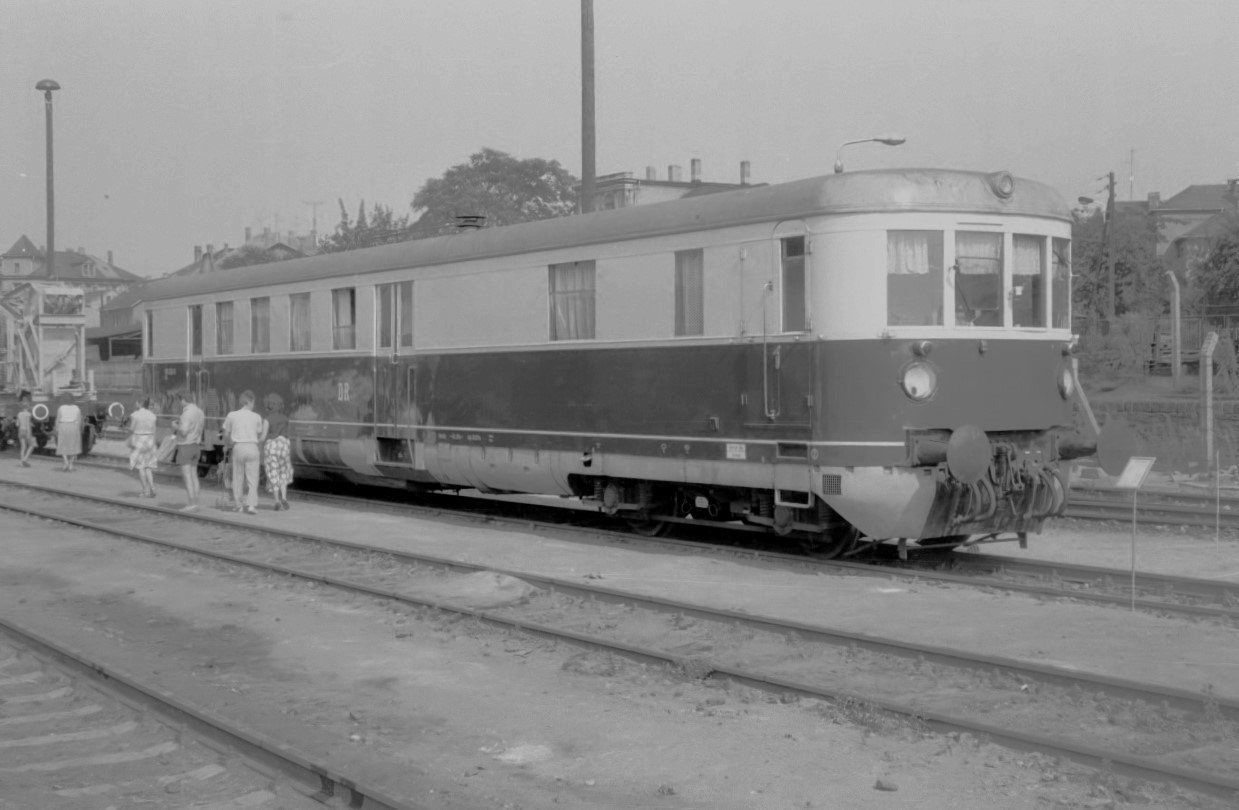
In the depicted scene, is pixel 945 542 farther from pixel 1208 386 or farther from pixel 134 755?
pixel 134 755

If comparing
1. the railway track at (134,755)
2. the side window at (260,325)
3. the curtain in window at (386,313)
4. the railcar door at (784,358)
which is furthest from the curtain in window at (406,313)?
the railway track at (134,755)

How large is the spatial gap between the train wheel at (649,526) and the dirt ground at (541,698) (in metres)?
1.36

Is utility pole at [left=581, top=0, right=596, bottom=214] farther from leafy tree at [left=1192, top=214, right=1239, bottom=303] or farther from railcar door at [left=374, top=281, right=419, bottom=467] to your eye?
leafy tree at [left=1192, top=214, right=1239, bottom=303]

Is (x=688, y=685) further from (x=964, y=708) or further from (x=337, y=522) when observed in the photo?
(x=337, y=522)

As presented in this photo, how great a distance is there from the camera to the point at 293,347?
19250mm

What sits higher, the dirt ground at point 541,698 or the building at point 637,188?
the building at point 637,188

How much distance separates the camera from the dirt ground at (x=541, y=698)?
614cm

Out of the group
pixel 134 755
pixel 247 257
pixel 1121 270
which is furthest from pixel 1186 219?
pixel 134 755

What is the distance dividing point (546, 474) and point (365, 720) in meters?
7.49

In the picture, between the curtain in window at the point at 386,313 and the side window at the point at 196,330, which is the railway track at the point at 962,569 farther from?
the side window at the point at 196,330

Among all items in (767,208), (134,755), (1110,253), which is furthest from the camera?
(1110,253)

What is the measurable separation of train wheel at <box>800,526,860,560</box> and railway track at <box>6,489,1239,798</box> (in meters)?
2.47

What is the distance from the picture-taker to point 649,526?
14.7m

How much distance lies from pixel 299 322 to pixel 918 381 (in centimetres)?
1048
